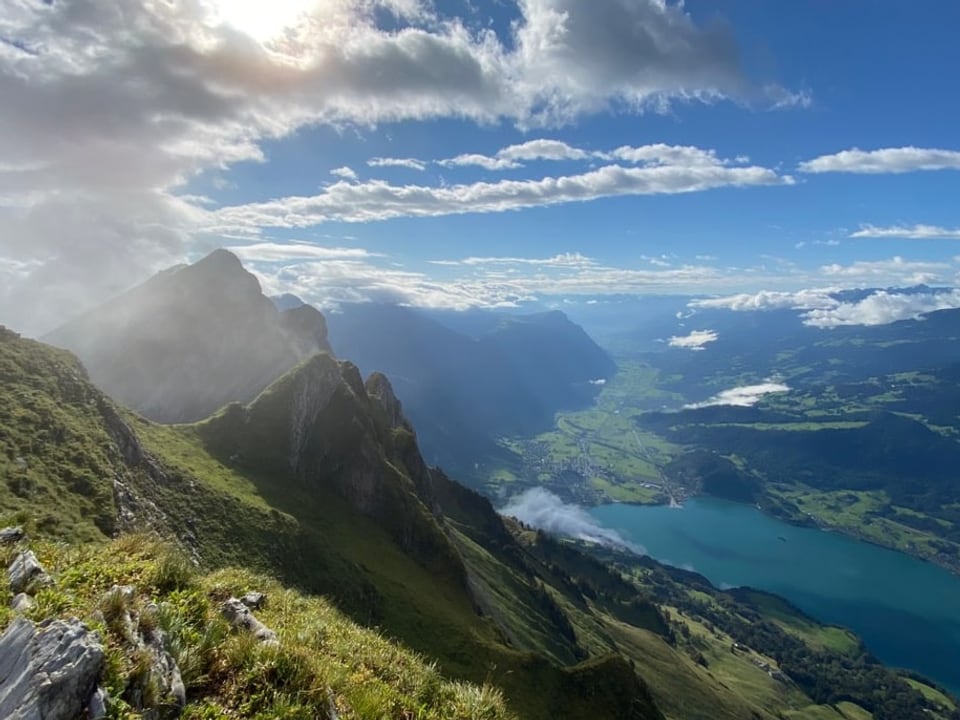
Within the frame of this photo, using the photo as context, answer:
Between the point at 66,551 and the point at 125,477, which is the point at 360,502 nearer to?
the point at 125,477

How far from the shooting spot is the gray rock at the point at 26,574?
11.6 meters

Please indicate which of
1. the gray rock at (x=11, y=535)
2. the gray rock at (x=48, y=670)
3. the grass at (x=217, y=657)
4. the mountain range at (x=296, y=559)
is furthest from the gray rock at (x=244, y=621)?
the gray rock at (x=11, y=535)

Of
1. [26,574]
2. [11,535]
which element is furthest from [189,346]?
[26,574]

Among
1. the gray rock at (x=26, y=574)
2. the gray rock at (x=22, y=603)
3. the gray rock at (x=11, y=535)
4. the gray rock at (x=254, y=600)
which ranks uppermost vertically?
the gray rock at (x=22, y=603)

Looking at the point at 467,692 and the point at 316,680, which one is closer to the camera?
the point at 316,680

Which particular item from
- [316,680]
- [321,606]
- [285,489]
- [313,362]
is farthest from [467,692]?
[313,362]

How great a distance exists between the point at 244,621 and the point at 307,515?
61390 millimetres

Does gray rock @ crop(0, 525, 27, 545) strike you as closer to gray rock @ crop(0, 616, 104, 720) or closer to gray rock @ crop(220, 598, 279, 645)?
gray rock @ crop(220, 598, 279, 645)

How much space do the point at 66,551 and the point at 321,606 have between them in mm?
9598

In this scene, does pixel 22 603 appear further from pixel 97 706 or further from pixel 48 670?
pixel 97 706

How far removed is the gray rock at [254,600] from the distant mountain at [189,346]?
154m

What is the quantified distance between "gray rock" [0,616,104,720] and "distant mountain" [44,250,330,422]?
529 feet

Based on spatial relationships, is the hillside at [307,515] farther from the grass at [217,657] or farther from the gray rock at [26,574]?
the gray rock at [26,574]

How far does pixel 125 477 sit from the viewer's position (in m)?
43.6
